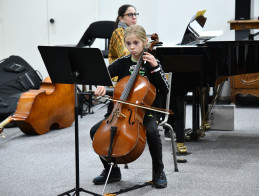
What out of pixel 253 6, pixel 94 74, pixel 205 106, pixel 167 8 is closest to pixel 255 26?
pixel 253 6

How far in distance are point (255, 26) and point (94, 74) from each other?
12.0 ft

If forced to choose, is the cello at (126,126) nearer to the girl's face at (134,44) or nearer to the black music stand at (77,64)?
the girl's face at (134,44)

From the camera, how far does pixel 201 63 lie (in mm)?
3252

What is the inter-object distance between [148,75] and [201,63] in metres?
0.67

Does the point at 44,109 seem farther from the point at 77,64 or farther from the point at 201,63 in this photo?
the point at 77,64

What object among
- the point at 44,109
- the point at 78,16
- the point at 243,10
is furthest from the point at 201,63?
the point at 78,16

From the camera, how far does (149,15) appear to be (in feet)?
19.6

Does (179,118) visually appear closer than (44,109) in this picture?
Yes

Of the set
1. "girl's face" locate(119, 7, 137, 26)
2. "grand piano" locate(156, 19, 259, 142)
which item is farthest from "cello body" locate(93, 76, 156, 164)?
"girl's face" locate(119, 7, 137, 26)

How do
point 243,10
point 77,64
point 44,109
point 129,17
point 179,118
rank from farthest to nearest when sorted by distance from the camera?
1. point 243,10
2. point 44,109
3. point 129,17
4. point 179,118
5. point 77,64

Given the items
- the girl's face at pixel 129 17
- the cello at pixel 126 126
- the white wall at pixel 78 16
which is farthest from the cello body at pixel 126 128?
the white wall at pixel 78 16

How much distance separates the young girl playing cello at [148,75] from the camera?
261 cm

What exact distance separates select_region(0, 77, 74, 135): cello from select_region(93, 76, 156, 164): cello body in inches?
65.8

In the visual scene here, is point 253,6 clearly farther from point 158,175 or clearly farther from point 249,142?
point 158,175
